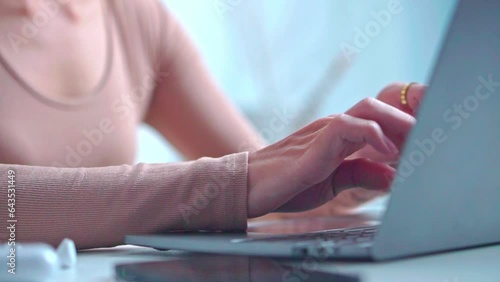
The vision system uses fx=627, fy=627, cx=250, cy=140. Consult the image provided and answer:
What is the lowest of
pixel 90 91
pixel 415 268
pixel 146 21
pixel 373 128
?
pixel 415 268

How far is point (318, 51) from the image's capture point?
2.10m

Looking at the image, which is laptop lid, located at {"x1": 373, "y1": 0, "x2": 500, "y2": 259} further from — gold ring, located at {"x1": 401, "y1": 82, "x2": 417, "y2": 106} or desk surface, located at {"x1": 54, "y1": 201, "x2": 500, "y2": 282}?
gold ring, located at {"x1": 401, "y1": 82, "x2": 417, "y2": 106}

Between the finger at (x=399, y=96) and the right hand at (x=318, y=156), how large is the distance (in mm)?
157

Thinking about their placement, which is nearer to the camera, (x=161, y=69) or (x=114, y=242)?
(x=114, y=242)

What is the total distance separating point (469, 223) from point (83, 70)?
0.79 meters

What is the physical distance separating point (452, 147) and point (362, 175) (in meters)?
0.26

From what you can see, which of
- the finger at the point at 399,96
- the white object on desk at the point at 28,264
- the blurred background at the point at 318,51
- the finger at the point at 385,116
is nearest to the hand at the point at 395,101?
the finger at the point at 399,96

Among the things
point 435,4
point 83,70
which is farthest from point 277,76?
point 83,70

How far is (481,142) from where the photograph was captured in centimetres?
44

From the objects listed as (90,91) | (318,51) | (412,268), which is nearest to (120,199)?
(412,268)

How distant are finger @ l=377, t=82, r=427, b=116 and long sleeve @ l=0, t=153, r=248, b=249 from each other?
0.93 ft

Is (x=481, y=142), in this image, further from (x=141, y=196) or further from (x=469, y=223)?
(x=141, y=196)

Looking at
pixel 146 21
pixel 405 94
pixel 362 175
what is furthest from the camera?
pixel 146 21

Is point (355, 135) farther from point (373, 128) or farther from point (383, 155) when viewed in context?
point (383, 155)
